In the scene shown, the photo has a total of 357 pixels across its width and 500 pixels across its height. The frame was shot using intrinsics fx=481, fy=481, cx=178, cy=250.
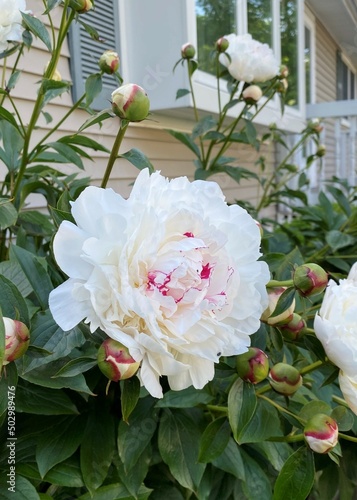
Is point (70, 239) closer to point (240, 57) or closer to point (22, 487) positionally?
point (22, 487)

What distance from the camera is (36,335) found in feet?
2.02

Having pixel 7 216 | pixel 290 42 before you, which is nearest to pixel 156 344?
pixel 7 216

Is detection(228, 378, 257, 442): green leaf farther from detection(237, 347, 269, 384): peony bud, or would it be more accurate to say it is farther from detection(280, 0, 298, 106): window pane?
detection(280, 0, 298, 106): window pane

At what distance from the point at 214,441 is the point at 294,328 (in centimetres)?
22

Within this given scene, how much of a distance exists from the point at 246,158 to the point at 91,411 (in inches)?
148

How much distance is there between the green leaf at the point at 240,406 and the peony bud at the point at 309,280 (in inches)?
6.5

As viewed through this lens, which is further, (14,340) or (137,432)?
(137,432)

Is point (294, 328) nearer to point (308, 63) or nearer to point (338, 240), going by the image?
point (338, 240)

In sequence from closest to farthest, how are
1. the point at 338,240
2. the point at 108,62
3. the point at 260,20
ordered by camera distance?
the point at 108,62 < the point at 338,240 < the point at 260,20

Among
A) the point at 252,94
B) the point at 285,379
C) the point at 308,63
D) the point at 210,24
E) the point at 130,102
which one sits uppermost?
the point at 308,63

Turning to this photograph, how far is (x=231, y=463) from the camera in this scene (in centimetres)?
83

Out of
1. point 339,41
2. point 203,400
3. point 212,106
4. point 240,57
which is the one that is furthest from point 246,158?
point 339,41

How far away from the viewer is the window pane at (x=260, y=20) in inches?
145

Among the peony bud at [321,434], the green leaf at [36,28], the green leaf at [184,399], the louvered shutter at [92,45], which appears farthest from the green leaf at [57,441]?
the louvered shutter at [92,45]
